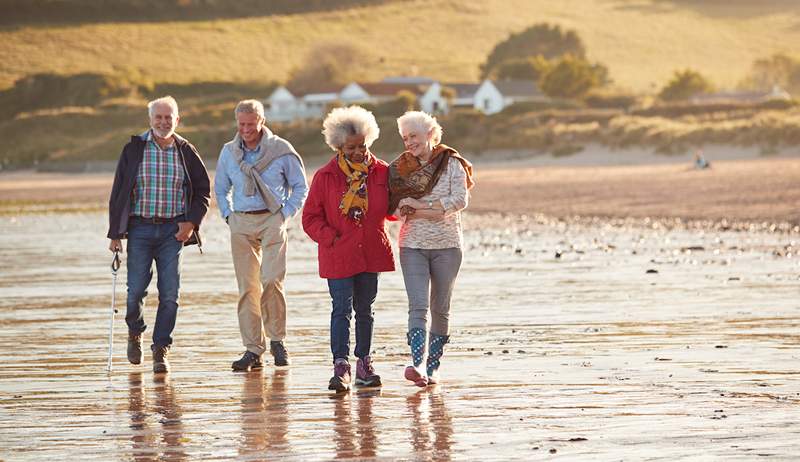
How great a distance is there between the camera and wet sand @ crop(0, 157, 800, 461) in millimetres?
7242

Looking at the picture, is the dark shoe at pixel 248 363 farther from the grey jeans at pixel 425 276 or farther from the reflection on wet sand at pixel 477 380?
the grey jeans at pixel 425 276

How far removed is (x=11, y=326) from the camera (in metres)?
12.7

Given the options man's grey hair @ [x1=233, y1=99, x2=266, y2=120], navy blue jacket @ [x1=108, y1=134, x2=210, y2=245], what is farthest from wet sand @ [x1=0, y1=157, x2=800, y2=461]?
man's grey hair @ [x1=233, y1=99, x2=266, y2=120]

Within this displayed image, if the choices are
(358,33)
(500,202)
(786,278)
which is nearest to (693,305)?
(786,278)

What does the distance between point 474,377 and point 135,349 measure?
2.33 m

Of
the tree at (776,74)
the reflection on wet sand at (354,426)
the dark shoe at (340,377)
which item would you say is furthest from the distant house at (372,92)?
the reflection on wet sand at (354,426)

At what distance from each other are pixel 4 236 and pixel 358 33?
14118cm

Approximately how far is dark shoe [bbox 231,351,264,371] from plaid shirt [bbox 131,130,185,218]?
1.03m

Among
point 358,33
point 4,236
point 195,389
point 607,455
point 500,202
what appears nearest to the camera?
point 607,455

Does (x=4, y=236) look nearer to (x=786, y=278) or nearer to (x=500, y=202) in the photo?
(x=500, y=202)

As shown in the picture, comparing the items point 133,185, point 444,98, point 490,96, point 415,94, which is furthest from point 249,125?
point 415,94

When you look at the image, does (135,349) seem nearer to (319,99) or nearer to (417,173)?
(417,173)

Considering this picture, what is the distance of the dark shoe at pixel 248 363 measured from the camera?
9859 mm

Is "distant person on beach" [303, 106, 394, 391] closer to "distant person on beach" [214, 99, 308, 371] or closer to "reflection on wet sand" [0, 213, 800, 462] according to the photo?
"reflection on wet sand" [0, 213, 800, 462]
